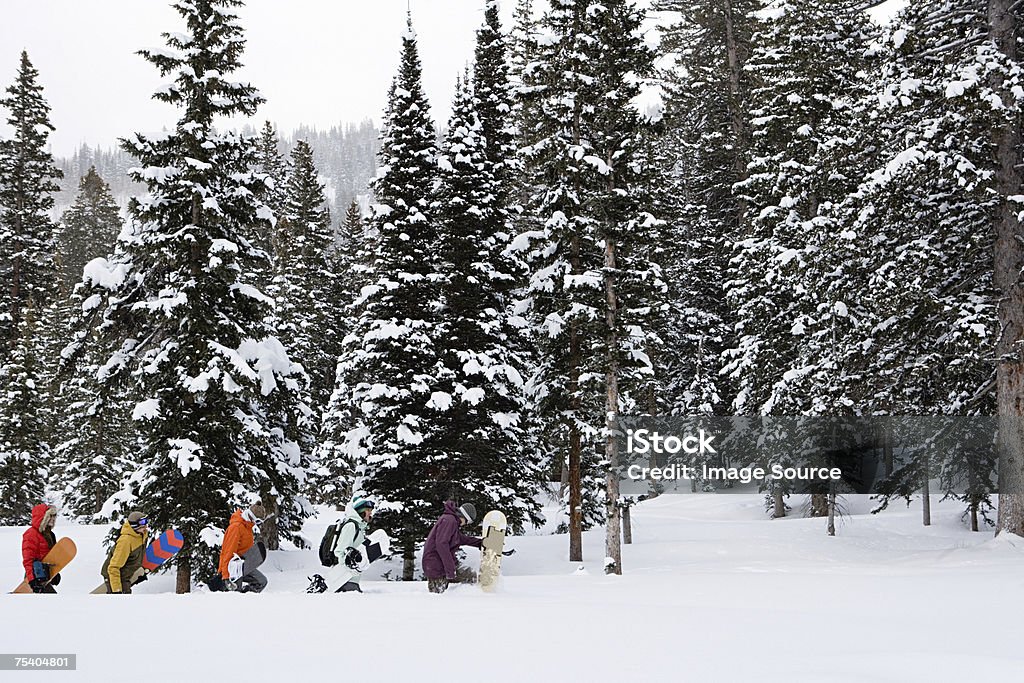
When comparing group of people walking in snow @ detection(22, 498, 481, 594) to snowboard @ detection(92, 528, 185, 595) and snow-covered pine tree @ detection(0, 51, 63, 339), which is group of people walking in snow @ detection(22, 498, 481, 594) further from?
snow-covered pine tree @ detection(0, 51, 63, 339)

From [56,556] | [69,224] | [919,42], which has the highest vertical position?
[69,224]

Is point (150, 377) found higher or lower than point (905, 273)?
lower

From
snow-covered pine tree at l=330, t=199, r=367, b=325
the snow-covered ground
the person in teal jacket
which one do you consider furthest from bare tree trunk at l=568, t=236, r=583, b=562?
snow-covered pine tree at l=330, t=199, r=367, b=325

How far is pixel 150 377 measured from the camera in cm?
1900

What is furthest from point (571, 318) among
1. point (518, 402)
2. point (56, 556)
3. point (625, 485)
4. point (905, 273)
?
point (56, 556)

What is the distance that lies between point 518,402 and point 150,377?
10096 mm

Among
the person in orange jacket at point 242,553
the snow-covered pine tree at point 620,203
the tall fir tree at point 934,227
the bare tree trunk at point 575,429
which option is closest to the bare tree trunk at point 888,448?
the tall fir tree at point 934,227

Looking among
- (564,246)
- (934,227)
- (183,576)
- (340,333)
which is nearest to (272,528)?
(183,576)

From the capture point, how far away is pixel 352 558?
1357 centimetres

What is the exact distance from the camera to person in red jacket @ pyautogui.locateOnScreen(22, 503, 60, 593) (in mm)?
12969

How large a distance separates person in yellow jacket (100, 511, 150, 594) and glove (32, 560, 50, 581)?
0.94 meters

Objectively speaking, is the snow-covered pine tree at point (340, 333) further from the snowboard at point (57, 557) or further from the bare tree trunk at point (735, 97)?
the bare tree trunk at point (735, 97)

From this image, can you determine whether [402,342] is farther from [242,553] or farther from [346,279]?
[346,279]

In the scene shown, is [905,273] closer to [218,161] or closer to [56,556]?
[218,161]
